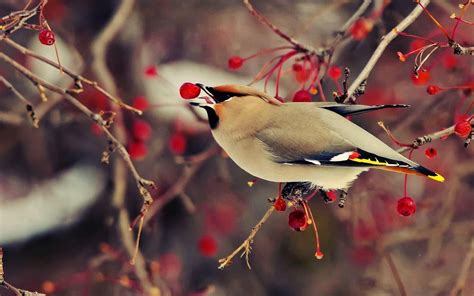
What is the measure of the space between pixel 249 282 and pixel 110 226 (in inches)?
11.5

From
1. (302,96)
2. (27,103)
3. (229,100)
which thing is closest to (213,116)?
(229,100)

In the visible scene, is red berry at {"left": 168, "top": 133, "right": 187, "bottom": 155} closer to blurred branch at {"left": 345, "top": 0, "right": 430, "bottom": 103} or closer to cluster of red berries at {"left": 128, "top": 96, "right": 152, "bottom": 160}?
cluster of red berries at {"left": 128, "top": 96, "right": 152, "bottom": 160}

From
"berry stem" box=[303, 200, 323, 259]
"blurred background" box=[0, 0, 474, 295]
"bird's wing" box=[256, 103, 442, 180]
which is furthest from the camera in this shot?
"blurred background" box=[0, 0, 474, 295]

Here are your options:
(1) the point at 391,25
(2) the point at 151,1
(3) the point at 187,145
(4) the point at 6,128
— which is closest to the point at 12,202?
(4) the point at 6,128

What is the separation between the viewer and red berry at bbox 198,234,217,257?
1340 millimetres

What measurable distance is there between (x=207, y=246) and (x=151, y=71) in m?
0.36

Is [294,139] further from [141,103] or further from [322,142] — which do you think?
[141,103]

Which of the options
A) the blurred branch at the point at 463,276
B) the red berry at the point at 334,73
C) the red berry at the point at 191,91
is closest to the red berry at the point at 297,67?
the red berry at the point at 334,73

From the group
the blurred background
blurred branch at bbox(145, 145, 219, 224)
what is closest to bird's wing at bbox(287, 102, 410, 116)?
the blurred background

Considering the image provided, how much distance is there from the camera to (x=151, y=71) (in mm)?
1289

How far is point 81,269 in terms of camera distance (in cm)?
134

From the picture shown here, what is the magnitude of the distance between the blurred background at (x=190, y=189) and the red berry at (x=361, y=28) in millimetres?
84

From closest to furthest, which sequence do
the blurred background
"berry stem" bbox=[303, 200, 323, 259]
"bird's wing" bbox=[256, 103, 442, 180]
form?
1. "bird's wing" bbox=[256, 103, 442, 180]
2. "berry stem" bbox=[303, 200, 323, 259]
3. the blurred background

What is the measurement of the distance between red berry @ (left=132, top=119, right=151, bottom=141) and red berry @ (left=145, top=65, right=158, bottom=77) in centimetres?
9
